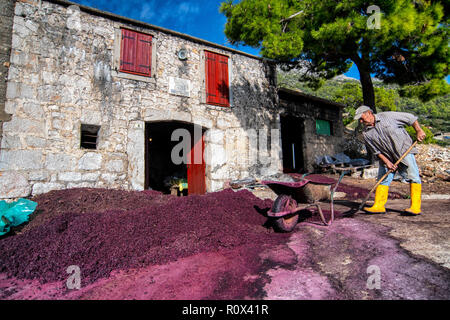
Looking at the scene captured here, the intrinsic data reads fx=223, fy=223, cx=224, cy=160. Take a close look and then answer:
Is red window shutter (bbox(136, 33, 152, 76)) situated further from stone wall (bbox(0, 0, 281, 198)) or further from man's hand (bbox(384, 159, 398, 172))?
man's hand (bbox(384, 159, 398, 172))

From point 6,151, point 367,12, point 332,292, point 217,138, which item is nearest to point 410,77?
point 367,12

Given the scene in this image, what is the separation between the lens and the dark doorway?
1063 cm

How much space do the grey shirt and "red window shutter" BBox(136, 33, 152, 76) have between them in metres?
5.45

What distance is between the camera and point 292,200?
326 centimetres

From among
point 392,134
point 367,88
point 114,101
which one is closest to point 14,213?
point 114,101

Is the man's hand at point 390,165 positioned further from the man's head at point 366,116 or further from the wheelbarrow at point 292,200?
the wheelbarrow at point 292,200

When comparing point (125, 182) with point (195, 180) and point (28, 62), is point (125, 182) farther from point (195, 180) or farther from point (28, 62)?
point (28, 62)

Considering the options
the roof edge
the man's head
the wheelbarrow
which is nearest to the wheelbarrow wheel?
the wheelbarrow

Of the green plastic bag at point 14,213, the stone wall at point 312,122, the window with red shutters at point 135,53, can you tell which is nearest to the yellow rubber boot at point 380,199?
the green plastic bag at point 14,213

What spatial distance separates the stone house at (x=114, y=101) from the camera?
15.1 ft

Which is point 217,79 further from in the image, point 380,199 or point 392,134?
point 380,199

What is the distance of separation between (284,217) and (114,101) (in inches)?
191

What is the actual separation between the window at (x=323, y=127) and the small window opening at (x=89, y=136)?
375 inches
